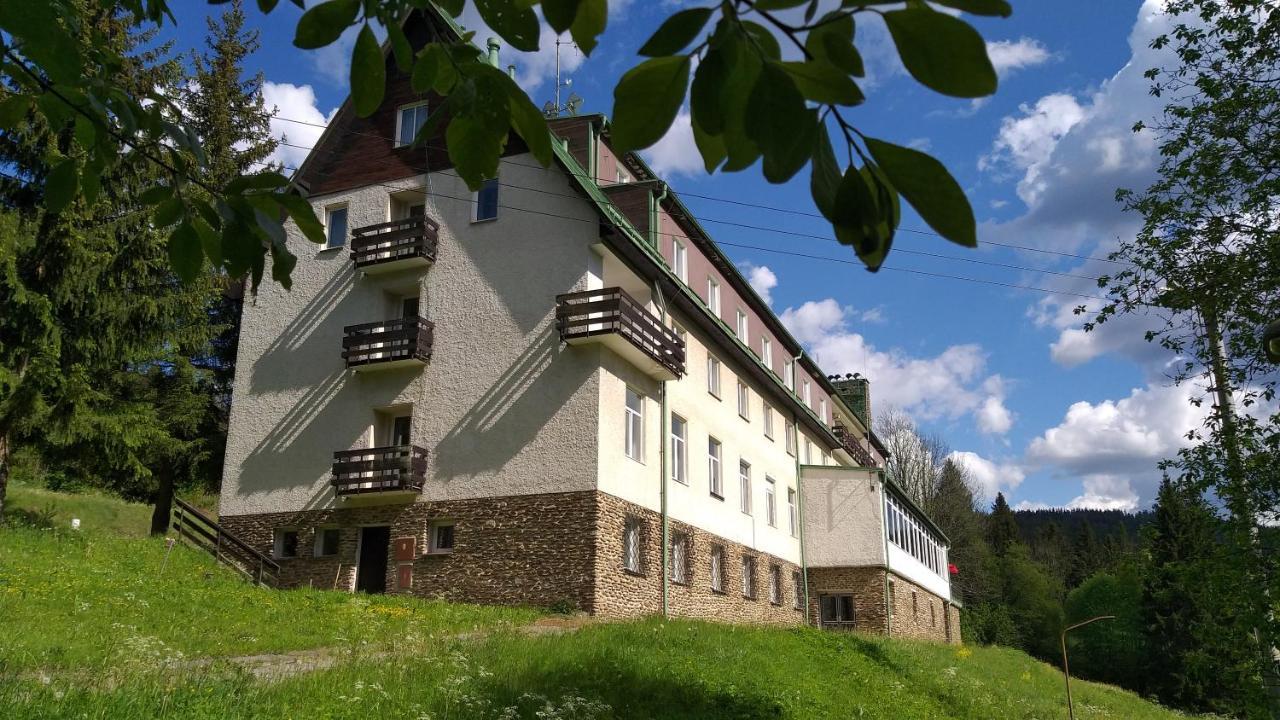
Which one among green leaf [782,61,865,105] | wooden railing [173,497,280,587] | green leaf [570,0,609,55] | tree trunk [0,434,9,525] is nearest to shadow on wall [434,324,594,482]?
wooden railing [173,497,280,587]

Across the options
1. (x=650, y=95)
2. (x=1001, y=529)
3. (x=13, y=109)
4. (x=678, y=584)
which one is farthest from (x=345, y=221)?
(x=1001, y=529)

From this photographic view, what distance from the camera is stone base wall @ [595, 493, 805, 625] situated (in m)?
21.5

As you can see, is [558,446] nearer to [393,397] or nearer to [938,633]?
[393,397]

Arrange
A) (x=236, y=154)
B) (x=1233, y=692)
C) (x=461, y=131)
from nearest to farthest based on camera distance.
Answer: (x=461, y=131)
(x=1233, y=692)
(x=236, y=154)

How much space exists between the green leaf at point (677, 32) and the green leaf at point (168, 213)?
2073 millimetres

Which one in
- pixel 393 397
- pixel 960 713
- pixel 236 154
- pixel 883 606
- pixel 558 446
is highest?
pixel 236 154

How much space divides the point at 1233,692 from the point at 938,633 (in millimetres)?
33461

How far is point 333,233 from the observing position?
26109mm

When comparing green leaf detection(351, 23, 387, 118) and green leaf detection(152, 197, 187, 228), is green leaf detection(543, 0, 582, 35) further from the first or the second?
green leaf detection(152, 197, 187, 228)

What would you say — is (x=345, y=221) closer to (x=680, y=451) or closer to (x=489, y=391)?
(x=489, y=391)

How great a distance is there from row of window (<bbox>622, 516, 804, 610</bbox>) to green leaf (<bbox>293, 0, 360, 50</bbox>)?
67.3 ft

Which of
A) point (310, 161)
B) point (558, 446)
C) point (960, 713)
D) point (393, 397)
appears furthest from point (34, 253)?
point (960, 713)

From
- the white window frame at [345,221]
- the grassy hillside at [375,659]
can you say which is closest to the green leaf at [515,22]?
the grassy hillside at [375,659]

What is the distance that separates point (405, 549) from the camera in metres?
22.9
